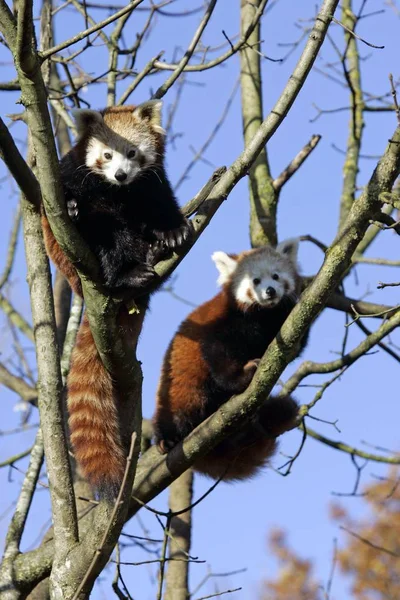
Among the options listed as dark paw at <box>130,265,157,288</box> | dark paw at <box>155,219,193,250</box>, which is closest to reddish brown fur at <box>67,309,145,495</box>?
dark paw at <box>130,265,157,288</box>

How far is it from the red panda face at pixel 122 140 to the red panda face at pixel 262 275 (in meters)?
1.49

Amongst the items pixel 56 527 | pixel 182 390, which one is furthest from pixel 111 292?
pixel 182 390

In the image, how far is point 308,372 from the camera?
5992 millimetres

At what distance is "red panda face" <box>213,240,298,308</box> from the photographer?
6.51 meters

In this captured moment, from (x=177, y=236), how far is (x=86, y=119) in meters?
1.25

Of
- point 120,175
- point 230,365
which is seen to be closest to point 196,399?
point 230,365

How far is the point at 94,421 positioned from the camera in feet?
15.3

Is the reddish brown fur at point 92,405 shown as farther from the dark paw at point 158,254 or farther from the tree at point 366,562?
the tree at point 366,562

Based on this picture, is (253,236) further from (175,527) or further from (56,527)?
(56,527)

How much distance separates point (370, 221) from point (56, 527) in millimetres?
2222

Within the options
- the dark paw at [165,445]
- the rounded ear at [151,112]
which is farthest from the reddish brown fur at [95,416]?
the rounded ear at [151,112]

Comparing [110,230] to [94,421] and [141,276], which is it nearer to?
[141,276]

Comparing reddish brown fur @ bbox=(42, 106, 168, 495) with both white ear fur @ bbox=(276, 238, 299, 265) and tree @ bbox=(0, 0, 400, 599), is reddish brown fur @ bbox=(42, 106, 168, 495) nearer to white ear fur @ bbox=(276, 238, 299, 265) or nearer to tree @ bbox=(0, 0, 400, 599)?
tree @ bbox=(0, 0, 400, 599)

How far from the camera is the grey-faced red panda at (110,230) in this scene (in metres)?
4.50
